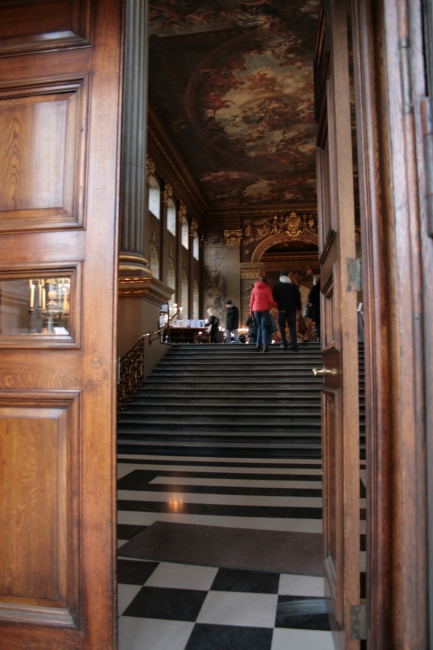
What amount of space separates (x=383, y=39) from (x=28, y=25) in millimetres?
1287

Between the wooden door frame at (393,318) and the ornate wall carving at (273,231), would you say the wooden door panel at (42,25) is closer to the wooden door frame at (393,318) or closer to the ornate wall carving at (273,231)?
the wooden door frame at (393,318)

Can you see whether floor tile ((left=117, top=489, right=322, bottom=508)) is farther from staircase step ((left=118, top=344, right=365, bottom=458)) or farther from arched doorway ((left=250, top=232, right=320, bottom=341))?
arched doorway ((left=250, top=232, right=320, bottom=341))

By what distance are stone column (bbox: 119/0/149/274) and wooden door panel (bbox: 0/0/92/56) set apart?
6776 mm

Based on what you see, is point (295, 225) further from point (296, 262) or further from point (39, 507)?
point (39, 507)

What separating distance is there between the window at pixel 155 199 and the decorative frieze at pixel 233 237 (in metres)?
5.94

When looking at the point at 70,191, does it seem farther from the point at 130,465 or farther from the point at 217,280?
the point at 217,280

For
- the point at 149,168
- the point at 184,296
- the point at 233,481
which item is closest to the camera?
the point at 233,481

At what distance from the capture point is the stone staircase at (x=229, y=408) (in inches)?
278

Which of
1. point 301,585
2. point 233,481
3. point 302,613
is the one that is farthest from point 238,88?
point 302,613

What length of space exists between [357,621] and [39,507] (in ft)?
3.60

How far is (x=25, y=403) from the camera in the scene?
73.5 inches

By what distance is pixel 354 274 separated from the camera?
174 centimetres

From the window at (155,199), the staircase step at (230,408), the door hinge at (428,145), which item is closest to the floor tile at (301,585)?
the door hinge at (428,145)

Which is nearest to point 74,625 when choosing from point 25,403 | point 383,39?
point 25,403
